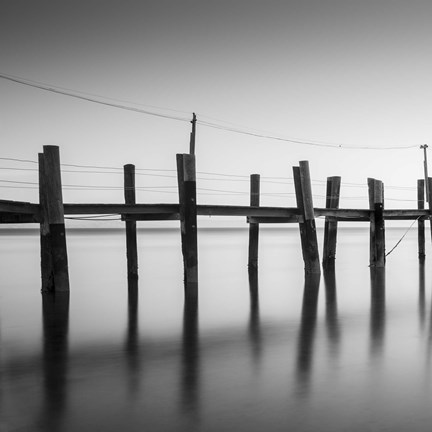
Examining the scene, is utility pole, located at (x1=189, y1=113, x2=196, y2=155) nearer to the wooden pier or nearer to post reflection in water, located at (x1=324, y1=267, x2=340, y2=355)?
the wooden pier

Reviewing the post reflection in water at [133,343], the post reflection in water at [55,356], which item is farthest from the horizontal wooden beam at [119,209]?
the post reflection in water at [133,343]

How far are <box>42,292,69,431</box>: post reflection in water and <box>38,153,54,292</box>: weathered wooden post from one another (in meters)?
0.30

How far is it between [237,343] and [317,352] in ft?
3.44

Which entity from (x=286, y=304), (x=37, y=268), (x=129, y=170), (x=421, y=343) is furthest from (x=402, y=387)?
(x=37, y=268)

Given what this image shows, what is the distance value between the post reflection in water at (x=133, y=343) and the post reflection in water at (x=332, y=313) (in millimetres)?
2178

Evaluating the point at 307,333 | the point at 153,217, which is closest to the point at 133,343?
the point at 307,333

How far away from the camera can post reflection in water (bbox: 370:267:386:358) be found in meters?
7.47

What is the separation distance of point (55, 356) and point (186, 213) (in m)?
5.90

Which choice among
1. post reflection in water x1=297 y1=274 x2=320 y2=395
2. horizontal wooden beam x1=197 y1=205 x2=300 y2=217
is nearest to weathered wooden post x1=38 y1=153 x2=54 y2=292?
horizontal wooden beam x1=197 y1=205 x2=300 y2=217

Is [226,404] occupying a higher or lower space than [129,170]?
lower

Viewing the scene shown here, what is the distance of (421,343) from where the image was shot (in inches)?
306

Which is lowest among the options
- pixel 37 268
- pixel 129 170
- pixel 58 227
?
pixel 37 268

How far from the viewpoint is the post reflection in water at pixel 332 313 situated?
776cm

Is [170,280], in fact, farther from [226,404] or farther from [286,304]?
[226,404]
